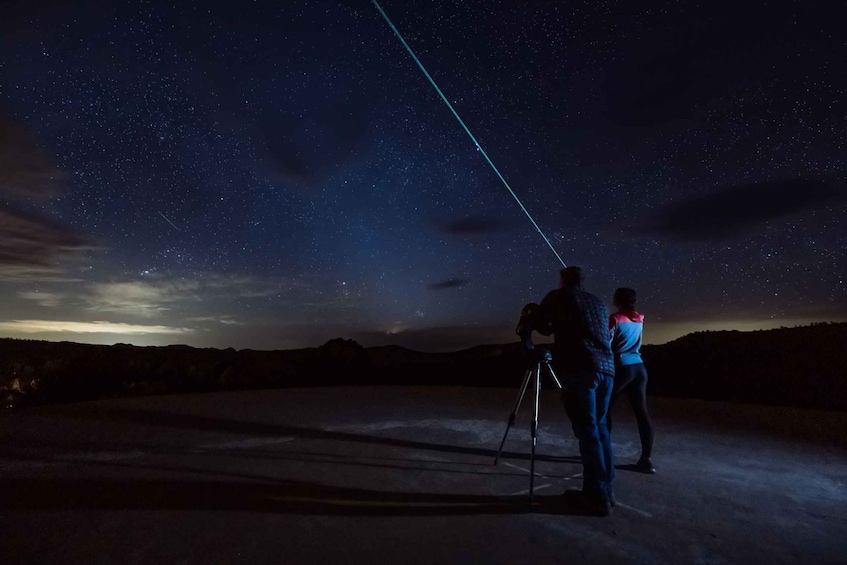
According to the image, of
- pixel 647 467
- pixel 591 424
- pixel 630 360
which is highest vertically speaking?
pixel 630 360

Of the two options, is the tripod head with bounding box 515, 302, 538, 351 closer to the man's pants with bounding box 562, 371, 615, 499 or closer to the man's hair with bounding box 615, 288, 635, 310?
the man's pants with bounding box 562, 371, 615, 499

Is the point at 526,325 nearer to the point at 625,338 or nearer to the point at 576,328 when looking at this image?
the point at 576,328

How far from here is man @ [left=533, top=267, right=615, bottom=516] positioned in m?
3.78

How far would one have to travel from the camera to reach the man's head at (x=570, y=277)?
4.16 m

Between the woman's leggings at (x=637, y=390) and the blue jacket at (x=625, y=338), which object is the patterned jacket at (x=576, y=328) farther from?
the woman's leggings at (x=637, y=390)

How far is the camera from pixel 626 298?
4.89m

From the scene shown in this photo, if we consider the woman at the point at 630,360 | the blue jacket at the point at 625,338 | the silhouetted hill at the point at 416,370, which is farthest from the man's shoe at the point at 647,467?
the silhouetted hill at the point at 416,370

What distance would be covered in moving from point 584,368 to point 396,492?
6.49 ft

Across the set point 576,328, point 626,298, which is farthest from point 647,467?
point 576,328

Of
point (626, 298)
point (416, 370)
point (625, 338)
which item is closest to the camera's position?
point (625, 338)

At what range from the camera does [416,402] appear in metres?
9.35

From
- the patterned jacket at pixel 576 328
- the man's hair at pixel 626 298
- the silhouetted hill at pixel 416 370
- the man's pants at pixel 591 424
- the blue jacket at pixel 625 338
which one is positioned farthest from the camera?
the silhouetted hill at pixel 416 370

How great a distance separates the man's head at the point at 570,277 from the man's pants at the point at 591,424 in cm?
78

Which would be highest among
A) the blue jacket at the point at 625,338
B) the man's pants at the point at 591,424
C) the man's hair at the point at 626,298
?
the man's hair at the point at 626,298
